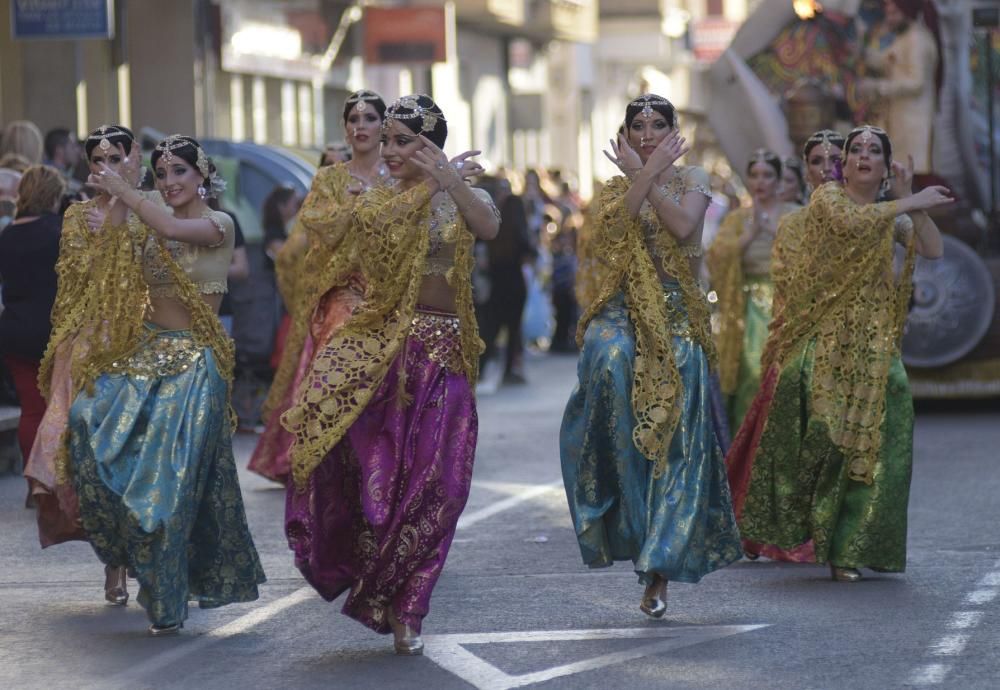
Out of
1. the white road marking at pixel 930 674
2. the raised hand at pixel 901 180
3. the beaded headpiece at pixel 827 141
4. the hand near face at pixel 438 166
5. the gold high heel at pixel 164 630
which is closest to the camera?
the white road marking at pixel 930 674

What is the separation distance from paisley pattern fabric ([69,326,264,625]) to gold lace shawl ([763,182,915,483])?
2.43 m

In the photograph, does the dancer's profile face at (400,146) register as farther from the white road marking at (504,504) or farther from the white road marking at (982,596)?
the white road marking at (504,504)

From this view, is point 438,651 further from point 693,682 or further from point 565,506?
point 565,506

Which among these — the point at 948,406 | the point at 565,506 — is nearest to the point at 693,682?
the point at 565,506

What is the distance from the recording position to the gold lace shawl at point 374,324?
7.46 meters

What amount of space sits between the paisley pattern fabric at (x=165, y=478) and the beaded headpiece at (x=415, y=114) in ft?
3.77

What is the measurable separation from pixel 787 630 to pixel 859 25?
9216mm

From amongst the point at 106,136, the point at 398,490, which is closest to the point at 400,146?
the point at 398,490

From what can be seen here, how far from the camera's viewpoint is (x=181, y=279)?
8.02 metres

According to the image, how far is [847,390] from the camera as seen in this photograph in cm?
902

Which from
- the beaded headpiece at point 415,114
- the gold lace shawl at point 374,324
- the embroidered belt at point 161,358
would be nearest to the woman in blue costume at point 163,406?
the embroidered belt at point 161,358

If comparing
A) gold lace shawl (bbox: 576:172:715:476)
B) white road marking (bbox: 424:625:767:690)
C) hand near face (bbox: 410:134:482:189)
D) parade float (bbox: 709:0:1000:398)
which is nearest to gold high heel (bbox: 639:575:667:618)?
white road marking (bbox: 424:625:767:690)

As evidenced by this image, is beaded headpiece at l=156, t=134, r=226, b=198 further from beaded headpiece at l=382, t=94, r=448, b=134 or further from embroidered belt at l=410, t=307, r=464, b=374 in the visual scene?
embroidered belt at l=410, t=307, r=464, b=374

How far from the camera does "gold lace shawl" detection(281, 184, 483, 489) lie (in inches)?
294
